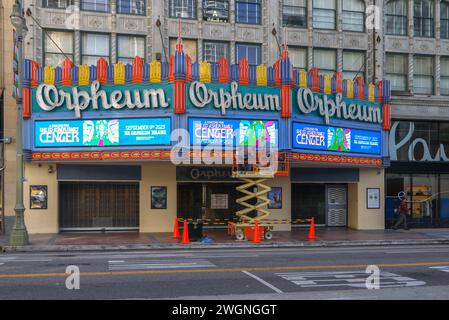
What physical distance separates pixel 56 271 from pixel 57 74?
12.6 meters

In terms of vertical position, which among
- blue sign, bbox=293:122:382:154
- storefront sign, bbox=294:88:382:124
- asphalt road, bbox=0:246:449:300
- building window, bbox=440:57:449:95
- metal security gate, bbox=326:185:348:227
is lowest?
asphalt road, bbox=0:246:449:300

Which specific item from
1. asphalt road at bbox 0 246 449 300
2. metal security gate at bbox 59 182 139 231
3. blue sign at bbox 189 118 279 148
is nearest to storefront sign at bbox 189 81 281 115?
blue sign at bbox 189 118 279 148

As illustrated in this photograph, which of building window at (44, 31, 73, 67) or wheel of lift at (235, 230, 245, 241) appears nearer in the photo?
wheel of lift at (235, 230, 245, 241)

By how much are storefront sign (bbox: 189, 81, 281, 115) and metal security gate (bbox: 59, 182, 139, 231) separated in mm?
6423

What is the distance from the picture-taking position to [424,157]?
3091 centimetres

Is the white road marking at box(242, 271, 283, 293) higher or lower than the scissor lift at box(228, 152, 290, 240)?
lower

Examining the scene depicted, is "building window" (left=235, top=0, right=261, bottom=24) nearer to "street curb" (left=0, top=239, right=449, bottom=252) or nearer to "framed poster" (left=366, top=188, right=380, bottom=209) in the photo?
"framed poster" (left=366, top=188, right=380, bottom=209)

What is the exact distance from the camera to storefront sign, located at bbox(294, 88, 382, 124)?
25.4 m

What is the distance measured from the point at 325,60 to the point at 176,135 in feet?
35.9

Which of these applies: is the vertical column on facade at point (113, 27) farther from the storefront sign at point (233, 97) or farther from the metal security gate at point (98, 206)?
the metal security gate at point (98, 206)

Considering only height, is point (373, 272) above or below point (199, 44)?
below
